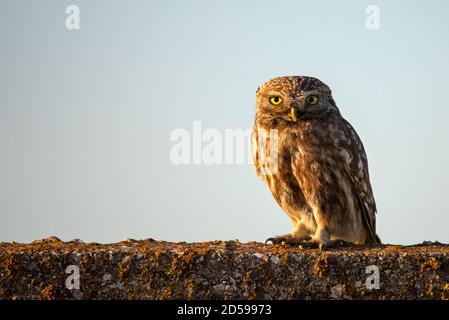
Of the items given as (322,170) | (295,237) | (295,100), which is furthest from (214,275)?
(295,100)

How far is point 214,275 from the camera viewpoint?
3973 mm

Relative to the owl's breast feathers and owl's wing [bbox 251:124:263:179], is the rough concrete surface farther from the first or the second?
owl's wing [bbox 251:124:263:179]

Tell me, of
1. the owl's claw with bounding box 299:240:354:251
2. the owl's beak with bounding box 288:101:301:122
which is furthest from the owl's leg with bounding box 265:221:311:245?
the owl's beak with bounding box 288:101:301:122

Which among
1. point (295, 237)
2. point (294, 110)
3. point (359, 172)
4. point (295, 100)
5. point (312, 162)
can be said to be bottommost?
point (295, 237)

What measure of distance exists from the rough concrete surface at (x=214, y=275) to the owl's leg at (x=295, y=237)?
4.70 feet

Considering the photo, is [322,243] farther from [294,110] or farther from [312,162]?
[294,110]

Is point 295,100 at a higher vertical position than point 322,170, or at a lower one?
higher

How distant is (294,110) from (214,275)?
2540 millimetres

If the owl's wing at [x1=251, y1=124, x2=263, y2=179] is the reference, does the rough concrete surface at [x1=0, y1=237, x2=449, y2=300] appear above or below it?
below

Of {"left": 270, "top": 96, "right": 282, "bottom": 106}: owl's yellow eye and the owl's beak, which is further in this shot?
{"left": 270, "top": 96, "right": 282, "bottom": 106}: owl's yellow eye

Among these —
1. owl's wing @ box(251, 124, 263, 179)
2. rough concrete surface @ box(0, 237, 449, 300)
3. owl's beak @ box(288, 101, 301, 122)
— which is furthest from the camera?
owl's wing @ box(251, 124, 263, 179)

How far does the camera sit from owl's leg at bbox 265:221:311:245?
5527mm

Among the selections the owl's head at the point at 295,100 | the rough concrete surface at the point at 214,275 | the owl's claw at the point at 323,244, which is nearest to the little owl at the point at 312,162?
the owl's head at the point at 295,100
